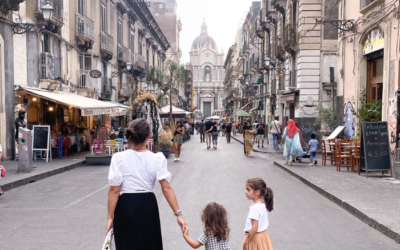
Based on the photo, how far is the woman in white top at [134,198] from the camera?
3.61 m

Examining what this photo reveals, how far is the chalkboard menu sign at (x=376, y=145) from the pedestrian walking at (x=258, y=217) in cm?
830

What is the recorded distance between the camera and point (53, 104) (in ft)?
66.2

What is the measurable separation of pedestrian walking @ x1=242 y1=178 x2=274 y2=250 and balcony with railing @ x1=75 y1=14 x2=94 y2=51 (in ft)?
64.7

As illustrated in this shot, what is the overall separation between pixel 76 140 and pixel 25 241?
1453 cm

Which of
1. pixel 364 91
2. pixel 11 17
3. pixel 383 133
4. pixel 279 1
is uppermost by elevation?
pixel 279 1

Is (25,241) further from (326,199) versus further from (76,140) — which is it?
(76,140)

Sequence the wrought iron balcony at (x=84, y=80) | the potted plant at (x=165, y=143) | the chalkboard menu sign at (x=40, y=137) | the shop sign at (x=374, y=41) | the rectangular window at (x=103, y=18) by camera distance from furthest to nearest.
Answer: the rectangular window at (x=103, y=18) → the wrought iron balcony at (x=84, y=80) → the potted plant at (x=165, y=143) → the chalkboard menu sign at (x=40, y=137) → the shop sign at (x=374, y=41)

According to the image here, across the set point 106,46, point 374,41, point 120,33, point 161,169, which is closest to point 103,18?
point 106,46

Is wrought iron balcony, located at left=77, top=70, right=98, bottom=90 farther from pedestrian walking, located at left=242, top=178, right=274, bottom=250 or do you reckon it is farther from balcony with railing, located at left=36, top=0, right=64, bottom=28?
pedestrian walking, located at left=242, top=178, right=274, bottom=250

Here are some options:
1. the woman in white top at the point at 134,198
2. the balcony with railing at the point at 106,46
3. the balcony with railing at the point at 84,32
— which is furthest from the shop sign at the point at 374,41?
the balcony with railing at the point at 106,46

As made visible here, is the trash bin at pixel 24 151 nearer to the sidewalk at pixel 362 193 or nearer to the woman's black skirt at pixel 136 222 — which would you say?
the sidewalk at pixel 362 193

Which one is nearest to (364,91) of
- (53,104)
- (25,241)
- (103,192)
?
(103,192)

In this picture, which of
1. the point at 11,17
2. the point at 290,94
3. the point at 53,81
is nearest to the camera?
the point at 11,17

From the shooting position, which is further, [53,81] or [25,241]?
[53,81]
